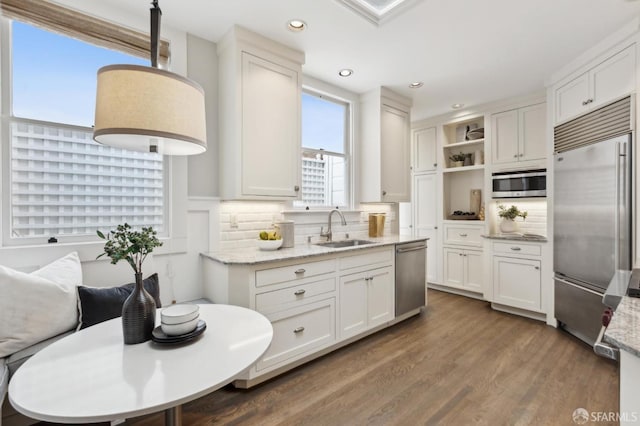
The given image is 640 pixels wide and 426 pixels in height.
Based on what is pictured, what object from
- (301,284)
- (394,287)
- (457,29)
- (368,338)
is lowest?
(368,338)

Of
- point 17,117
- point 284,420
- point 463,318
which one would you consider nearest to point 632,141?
point 463,318

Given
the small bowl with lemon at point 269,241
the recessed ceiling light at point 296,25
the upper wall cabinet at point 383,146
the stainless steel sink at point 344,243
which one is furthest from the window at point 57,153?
the upper wall cabinet at point 383,146

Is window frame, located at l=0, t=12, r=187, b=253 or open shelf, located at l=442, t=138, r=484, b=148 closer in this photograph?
window frame, located at l=0, t=12, r=187, b=253

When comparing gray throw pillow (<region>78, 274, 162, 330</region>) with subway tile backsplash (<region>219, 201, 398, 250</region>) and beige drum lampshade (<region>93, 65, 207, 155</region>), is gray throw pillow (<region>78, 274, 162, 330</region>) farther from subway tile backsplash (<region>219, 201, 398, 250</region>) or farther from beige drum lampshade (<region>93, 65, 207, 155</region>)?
beige drum lampshade (<region>93, 65, 207, 155</region>)

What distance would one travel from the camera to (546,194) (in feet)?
11.4


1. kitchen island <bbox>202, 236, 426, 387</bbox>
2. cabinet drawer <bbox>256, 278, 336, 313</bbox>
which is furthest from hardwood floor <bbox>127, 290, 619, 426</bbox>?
cabinet drawer <bbox>256, 278, 336, 313</bbox>

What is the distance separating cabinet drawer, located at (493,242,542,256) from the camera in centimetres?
347

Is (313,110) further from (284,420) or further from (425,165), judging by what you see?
(284,420)

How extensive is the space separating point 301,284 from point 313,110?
200 centimetres

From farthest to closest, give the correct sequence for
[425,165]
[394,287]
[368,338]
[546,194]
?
[425,165] → [546,194] → [394,287] → [368,338]

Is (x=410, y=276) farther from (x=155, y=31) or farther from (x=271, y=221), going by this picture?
(x=155, y=31)

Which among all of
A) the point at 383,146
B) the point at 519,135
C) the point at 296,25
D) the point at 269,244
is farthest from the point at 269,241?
the point at 519,135

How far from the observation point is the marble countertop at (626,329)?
0.79 m

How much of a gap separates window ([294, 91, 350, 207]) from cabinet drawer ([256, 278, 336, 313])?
1045 millimetres
